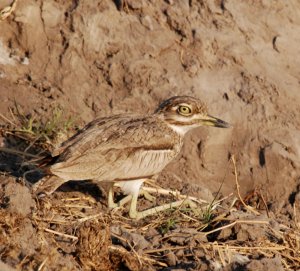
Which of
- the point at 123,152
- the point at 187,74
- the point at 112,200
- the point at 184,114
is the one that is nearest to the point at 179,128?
the point at 184,114

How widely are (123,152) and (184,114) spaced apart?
2.90ft

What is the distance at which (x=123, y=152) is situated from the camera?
815cm

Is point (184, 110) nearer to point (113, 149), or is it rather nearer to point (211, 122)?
point (211, 122)

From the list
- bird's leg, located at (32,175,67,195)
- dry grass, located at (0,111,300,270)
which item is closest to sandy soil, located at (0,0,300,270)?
dry grass, located at (0,111,300,270)

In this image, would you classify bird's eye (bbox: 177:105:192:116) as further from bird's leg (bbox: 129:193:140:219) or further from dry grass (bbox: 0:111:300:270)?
bird's leg (bbox: 129:193:140:219)

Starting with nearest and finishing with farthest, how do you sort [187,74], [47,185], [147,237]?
[147,237], [47,185], [187,74]

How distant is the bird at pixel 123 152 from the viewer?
311 inches

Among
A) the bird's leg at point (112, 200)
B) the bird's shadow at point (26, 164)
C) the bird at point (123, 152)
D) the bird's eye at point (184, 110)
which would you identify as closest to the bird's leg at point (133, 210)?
the bird at point (123, 152)

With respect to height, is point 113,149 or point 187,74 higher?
point 113,149

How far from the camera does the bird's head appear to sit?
8672 mm

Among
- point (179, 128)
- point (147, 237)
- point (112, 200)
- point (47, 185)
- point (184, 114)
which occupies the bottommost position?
point (112, 200)

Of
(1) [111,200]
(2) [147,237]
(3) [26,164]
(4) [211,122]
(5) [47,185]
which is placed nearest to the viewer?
(2) [147,237]

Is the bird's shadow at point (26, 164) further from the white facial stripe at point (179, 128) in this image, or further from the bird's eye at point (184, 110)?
the bird's eye at point (184, 110)

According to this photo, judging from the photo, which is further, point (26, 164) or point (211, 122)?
point (211, 122)
